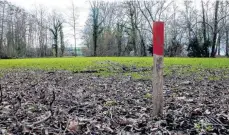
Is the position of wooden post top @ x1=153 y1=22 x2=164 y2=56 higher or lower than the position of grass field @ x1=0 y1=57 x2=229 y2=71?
higher

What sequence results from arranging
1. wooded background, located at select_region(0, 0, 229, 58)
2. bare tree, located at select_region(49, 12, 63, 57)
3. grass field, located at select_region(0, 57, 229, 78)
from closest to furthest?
grass field, located at select_region(0, 57, 229, 78) < wooded background, located at select_region(0, 0, 229, 58) < bare tree, located at select_region(49, 12, 63, 57)

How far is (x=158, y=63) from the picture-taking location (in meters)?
3.71

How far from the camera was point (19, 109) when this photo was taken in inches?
169

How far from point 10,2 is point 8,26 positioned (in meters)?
4.49

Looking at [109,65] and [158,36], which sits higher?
[158,36]

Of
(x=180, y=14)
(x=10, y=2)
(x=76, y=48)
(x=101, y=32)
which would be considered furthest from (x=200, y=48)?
(x=10, y=2)

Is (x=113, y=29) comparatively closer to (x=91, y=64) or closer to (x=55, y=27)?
(x=55, y=27)

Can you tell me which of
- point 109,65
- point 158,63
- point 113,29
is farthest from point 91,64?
point 113,29

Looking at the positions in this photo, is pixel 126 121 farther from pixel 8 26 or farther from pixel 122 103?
pixel 8 26

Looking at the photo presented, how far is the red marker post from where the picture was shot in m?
3.66

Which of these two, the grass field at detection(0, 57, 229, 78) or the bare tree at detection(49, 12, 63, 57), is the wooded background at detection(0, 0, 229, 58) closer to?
the bare tree at detection(49, 12, 63, 57)

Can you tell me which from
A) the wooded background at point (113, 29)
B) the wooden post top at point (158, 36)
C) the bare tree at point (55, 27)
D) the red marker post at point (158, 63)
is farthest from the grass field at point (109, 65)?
the bare tree at point (55, 27)

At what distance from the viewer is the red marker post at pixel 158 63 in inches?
144

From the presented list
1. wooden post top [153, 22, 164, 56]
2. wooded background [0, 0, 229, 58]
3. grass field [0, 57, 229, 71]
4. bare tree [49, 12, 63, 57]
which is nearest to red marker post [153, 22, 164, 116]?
wooden post top [153, 22, 164, 56]
